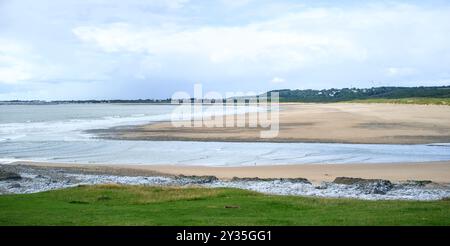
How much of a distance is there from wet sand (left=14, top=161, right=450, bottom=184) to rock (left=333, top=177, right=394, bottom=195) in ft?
4.36

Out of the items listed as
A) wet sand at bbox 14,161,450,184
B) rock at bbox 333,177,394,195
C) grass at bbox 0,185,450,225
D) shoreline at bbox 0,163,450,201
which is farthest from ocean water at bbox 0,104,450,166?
grass at bbox 0,185,450,225

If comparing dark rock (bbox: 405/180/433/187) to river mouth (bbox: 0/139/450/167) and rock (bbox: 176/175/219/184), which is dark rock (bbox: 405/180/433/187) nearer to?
river mouth (bbox: 0/139/450/167)

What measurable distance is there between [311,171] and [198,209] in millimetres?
13733

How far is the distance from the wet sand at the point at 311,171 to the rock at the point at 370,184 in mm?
1329

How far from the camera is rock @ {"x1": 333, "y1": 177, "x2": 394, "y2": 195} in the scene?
19841 millimetres

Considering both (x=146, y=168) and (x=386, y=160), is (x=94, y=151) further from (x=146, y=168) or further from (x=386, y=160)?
(x=386, y=160)

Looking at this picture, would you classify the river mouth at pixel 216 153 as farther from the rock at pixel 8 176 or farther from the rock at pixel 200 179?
the rock at pixel 8 176

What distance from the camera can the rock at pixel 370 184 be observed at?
19.8 metres

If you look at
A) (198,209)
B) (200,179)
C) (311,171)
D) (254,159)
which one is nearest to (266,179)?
(200,179)

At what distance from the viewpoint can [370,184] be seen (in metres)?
21.2

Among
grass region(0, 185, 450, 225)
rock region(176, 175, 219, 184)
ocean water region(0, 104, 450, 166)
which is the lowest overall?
ocean water region(0, 104, 450, 166)

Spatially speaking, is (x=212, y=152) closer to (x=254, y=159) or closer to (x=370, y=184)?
(x=254, y=159)

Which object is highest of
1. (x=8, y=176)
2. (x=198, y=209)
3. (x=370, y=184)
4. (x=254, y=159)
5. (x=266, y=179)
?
(x=198, y=209)

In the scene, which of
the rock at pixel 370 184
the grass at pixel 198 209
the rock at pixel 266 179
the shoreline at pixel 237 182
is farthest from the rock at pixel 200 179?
the rock at pixel 370 184
